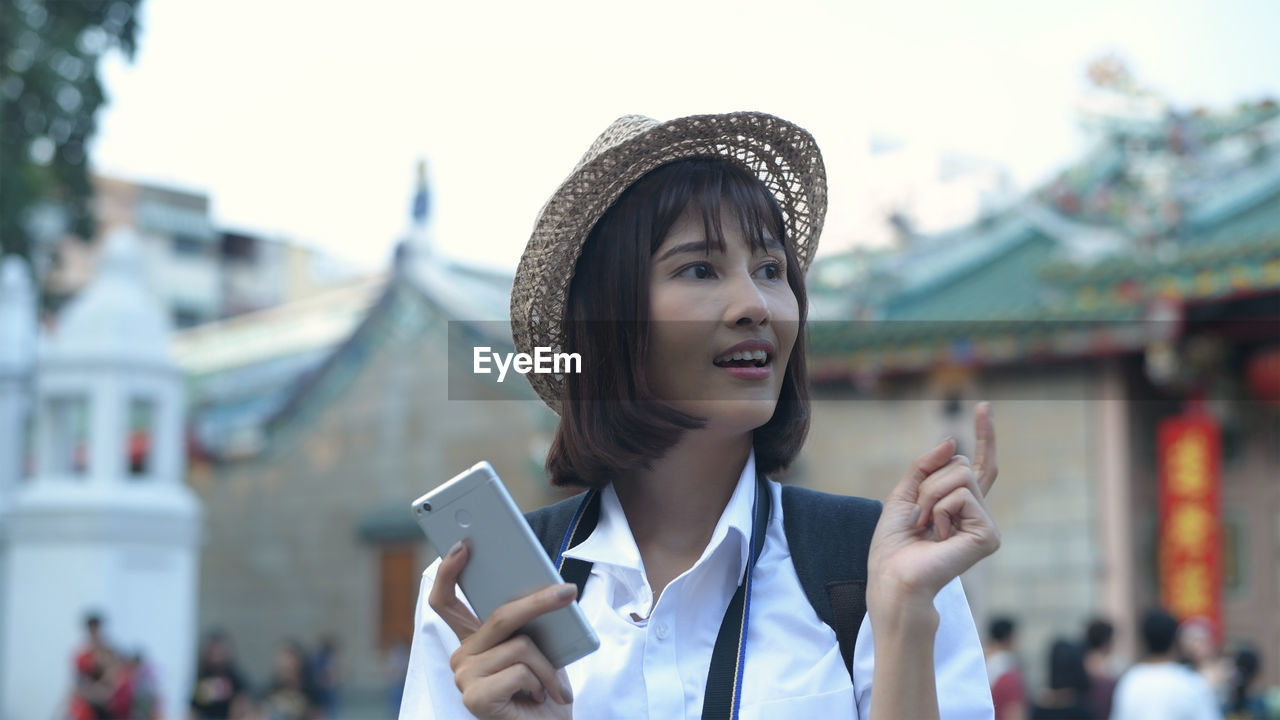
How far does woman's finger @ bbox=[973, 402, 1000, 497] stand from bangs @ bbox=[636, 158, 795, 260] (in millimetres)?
350

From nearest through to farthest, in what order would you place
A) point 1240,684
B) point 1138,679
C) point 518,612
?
point 518,612, point 1138,679, point 1240,684

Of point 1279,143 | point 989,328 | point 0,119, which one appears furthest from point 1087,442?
point 0,119

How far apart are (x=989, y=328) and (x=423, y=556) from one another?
7304 millimetres

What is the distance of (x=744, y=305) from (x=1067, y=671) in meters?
4.48

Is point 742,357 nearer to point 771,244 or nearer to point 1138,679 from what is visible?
point 771,244

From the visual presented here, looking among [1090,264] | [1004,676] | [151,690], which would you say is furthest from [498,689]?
[1090,264]

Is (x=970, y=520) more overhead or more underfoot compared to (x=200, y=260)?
more underfoot

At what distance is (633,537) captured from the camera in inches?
67.4

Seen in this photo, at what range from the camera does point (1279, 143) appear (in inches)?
404

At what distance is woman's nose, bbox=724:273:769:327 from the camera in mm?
1585

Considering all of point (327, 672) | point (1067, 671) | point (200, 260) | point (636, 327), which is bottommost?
point (327, 672)

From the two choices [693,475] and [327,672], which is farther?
[327,672]

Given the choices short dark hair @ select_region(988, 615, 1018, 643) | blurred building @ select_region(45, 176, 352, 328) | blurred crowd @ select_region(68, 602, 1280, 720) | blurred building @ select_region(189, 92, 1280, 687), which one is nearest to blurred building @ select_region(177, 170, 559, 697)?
blurred building @ select_region(189, 92, 1280, 687)

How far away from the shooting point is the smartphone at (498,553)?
4.80ft
